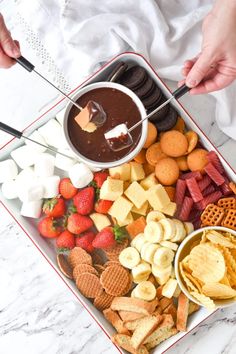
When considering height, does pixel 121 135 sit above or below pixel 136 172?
above

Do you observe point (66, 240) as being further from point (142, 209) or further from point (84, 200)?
point (142, 209)

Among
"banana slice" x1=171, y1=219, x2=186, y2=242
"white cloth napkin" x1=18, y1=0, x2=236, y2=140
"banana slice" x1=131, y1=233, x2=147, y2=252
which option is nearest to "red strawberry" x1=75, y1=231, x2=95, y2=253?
"banana slice" x1=131, y1=233, x2=147, y2=252

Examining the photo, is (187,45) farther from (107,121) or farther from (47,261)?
(47,261)

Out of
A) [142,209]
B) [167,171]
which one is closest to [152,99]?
[167,171]

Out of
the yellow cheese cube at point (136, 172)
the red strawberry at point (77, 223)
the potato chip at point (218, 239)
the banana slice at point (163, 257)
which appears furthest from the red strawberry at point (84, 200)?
the potato chip at point (218, 239)

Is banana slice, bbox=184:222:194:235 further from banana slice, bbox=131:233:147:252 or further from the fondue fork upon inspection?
the fondue fork
